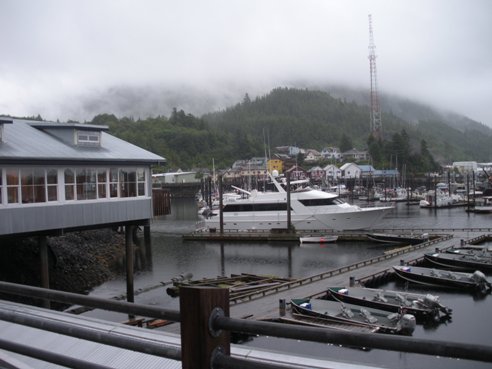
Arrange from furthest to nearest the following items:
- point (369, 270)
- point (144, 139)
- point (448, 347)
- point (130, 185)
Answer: point (144, 139) → point (369, 270) → point (130, 185) → point (448, 347)

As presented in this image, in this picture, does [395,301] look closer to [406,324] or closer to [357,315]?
[357,315]

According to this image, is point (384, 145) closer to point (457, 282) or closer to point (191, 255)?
point (191, 255)

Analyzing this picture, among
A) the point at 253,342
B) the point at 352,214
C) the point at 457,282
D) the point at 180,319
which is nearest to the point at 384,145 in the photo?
the point at 352,214

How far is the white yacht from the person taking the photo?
4900cm

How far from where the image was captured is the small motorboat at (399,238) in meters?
40.6

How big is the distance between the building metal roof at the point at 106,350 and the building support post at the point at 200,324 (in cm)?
54

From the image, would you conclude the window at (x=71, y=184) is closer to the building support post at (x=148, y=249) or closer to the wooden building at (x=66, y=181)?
the wooden building at (x=66, y=181)

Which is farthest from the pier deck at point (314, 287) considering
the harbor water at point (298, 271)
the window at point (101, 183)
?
the window at point (101, 183)

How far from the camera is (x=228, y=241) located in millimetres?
46969

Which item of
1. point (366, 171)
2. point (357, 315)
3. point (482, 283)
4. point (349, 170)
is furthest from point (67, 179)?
point (349, 170)

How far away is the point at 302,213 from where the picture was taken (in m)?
49.8

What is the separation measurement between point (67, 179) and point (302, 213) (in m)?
34.1

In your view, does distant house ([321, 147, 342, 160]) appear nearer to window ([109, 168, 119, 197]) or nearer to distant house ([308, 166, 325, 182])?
distant house ([308, 166, 325, 182])

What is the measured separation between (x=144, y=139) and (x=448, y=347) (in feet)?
582
